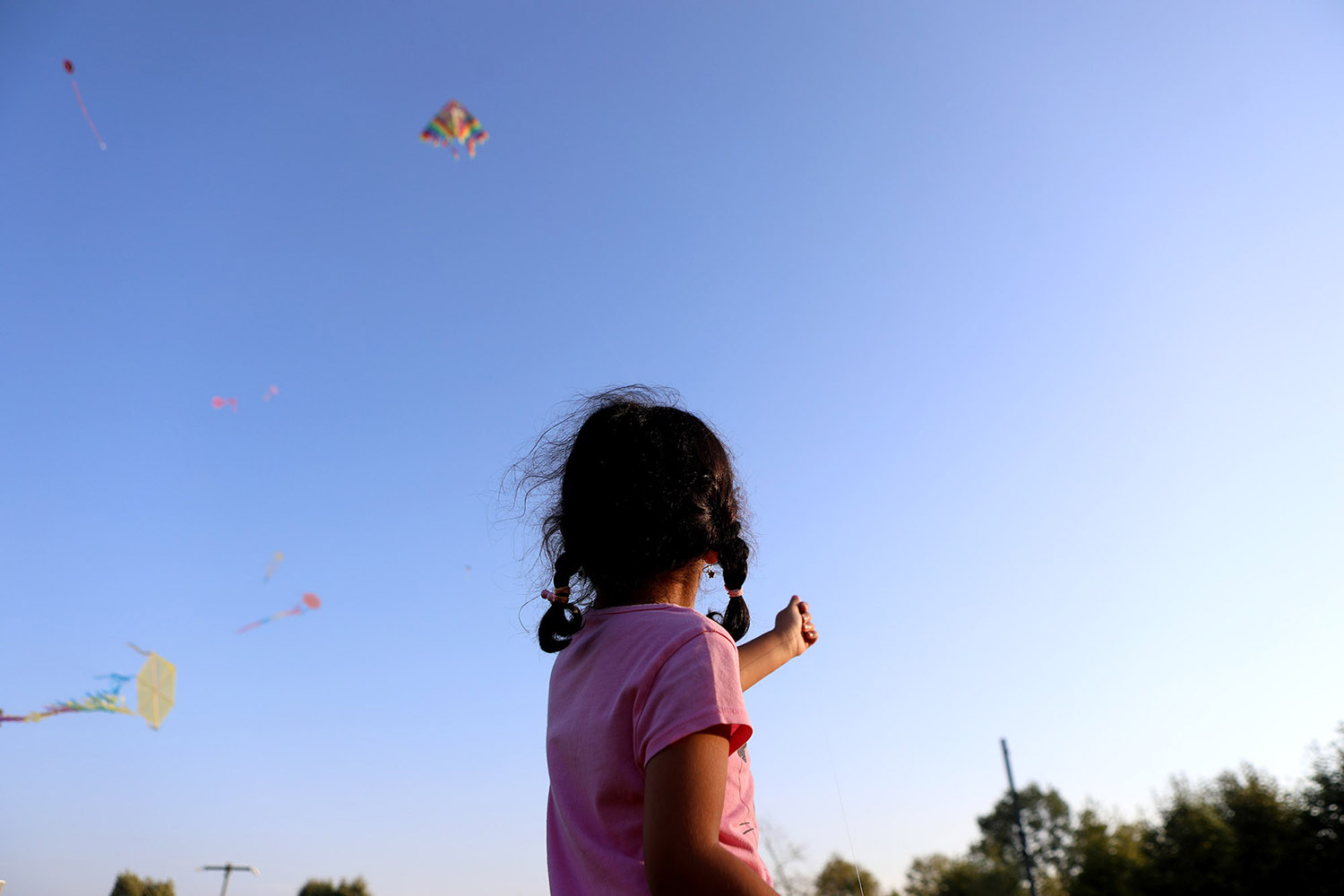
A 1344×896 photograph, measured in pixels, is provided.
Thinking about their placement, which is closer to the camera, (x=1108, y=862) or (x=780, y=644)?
(x=780, y=644)

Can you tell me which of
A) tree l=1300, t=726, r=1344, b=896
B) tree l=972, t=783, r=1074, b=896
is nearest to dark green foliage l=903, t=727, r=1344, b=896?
tree l=1300, t=726, r=1344, b=896

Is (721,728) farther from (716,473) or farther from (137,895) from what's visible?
(137,895)

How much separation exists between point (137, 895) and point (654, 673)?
31.5 meters

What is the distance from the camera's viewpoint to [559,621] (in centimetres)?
126

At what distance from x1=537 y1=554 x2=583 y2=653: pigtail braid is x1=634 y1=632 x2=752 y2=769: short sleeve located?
0.26 m

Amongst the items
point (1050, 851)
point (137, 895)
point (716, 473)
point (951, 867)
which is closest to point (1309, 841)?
point (951, 867)

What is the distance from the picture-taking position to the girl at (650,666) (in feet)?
3.08

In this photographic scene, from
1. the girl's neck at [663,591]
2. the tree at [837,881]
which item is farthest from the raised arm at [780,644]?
the tree at [837,881]

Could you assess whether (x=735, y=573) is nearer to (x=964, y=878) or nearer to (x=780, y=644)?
(x=780, y=644)

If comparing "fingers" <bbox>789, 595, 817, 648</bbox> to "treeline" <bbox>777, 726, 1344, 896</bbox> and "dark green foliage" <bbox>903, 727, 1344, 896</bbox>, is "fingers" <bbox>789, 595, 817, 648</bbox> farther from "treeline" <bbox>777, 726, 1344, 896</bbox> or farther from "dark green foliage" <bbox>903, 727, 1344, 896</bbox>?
"dark green foliage" <bbox>903, 727, 1344, 896</bbox>

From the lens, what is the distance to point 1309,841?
56.8 feet

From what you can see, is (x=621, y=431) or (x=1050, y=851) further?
(x=1050, y=851)

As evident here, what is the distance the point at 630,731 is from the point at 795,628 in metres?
0.55

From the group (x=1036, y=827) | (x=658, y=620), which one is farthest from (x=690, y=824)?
(x=1036, y=827)
